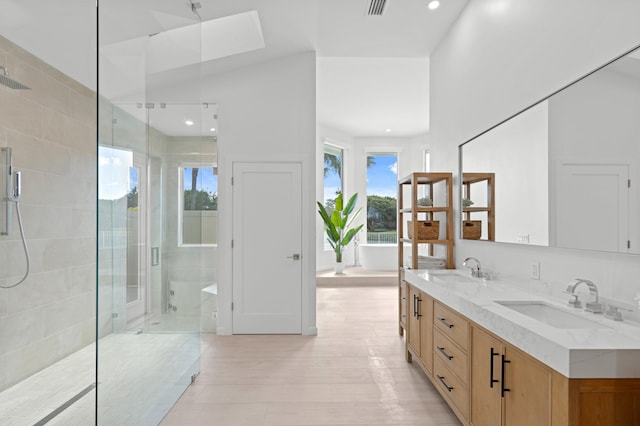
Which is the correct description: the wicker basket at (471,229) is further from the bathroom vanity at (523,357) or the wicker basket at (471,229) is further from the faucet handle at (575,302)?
the faucet handle at (575,302)

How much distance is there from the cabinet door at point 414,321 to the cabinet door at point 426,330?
0.27 ft

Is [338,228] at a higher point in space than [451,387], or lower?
higher

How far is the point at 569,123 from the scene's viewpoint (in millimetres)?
1934

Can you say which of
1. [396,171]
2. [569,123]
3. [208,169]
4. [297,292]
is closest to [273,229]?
[297,292]

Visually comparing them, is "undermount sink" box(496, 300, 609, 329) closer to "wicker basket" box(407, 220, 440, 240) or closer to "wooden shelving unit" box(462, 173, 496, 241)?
"wooden shelving unit" box(462, 173, 496, 241)

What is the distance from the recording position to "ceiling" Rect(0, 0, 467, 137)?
7.38 ft

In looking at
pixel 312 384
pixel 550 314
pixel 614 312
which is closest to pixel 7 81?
pixel 312 384

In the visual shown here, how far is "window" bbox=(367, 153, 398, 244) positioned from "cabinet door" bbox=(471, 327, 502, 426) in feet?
21.4

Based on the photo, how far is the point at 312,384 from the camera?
9.32 ft

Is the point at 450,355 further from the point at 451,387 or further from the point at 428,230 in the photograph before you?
the point at 428,230

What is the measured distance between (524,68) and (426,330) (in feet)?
6.29

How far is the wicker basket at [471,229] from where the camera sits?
299 cm

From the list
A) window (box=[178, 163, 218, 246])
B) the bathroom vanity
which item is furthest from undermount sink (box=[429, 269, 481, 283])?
window (box=[178, 163, 218, 246])

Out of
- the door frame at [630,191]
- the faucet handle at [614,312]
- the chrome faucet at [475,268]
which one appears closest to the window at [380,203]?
the chrome faucet at [475,268]
